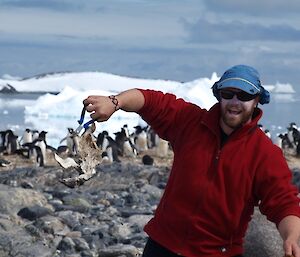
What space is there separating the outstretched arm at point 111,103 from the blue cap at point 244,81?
323 millimetres

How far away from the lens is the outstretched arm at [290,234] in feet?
9.24

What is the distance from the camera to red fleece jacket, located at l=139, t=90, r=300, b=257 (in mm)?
3037

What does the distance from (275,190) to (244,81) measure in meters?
0.43

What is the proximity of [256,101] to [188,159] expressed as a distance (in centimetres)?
35

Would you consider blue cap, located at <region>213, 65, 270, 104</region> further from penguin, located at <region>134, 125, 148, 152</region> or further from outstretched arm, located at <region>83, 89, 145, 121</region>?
penguin, located at <region>134, 125, 148, 152</region>

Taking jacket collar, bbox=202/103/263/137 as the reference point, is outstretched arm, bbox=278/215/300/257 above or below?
below

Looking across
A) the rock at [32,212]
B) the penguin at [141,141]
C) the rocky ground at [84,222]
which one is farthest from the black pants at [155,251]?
the penguin at [141,141]

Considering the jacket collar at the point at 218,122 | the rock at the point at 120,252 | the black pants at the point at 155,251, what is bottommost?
the rock at the point at 120,252

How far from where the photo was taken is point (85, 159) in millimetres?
3244

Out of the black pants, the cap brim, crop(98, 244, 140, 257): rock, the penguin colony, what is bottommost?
crop(98, 244, 140, 257): rock

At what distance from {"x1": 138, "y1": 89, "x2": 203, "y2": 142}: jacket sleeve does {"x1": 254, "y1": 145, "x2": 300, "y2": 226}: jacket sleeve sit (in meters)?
0.40

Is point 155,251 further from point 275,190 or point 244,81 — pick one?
point 244,81

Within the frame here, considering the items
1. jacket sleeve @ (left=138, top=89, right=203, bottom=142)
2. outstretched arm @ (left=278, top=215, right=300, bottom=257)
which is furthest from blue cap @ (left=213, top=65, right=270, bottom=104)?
outstretched arm @ (left=278, top=215, right=300, bottom=257)

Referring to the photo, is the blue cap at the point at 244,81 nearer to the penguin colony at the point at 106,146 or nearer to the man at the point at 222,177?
the man at the point at 222,177
